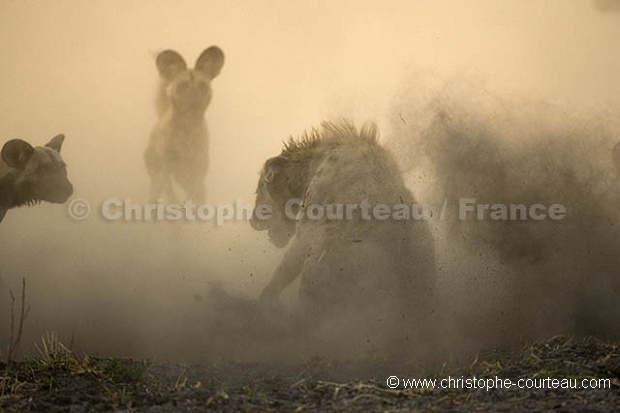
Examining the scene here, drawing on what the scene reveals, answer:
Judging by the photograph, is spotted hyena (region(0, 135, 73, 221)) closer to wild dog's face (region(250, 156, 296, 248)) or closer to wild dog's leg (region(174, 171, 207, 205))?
wild dog's face (region(250, 156, 296, 248))

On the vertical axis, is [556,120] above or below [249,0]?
below

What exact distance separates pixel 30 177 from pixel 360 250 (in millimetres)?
3641

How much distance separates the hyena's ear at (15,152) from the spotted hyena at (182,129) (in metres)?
3.62

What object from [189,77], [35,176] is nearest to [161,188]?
[189,77]

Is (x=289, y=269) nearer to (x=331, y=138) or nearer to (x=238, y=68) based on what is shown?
(x=331, y=138)

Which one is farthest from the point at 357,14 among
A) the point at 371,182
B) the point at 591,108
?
the point at 371,182

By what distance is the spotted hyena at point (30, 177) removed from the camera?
818cm

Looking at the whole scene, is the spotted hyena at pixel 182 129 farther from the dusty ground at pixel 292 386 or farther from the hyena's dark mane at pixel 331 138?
the dusty ground at pixel 292 386

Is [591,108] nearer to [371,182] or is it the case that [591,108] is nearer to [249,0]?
[371,182]

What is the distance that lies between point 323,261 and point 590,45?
9.62 meters

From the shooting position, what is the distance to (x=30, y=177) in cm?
834

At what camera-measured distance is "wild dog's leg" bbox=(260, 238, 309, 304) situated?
6.98 meters

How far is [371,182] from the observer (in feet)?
23.0

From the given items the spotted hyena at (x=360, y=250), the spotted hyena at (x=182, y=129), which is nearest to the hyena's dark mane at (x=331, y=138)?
the spotted hyena at (x=360, y=250)
